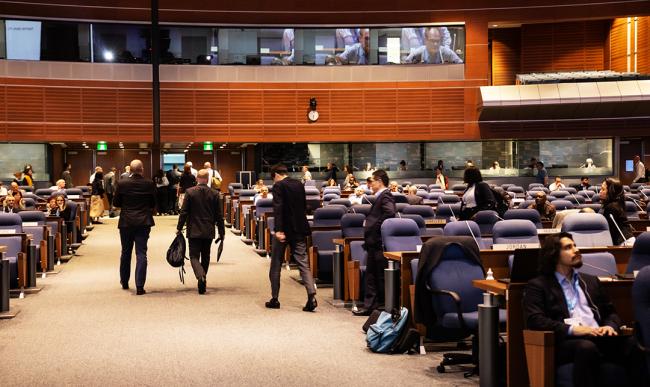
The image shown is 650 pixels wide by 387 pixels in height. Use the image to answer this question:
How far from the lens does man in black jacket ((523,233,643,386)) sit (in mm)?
5477

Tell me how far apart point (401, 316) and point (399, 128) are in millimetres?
23024

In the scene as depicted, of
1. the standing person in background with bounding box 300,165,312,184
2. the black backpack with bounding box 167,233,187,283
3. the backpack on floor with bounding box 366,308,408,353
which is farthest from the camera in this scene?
the standing person in background with bounding box 300,165,312,184

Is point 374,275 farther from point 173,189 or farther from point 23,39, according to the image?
point 23,39

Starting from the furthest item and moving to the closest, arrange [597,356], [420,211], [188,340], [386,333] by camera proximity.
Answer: [420,211] < [188,340] < [386,333] < [597,356]

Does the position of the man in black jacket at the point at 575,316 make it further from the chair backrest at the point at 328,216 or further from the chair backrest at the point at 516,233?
the chair backrest at the point at 328,216

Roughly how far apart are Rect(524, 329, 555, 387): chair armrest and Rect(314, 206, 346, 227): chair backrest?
8.46m

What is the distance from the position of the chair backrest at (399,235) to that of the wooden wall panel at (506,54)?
2555 cm

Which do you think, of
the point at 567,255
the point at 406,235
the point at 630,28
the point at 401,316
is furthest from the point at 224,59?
the point at 567,255

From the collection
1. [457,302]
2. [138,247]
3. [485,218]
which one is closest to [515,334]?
[457,302]

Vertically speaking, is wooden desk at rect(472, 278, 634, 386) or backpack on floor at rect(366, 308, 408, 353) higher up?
wooden desk at rect(472, 278, 634, 386)

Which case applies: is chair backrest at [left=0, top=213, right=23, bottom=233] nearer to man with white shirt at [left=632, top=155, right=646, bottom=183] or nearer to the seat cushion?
the seat cushion

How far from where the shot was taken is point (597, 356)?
18.0 ft

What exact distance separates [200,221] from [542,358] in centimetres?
716

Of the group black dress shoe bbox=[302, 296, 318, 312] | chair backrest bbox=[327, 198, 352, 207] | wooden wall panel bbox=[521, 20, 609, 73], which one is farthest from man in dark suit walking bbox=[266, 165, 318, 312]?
wooden wall panel bbox=[521, 20, 609, 73]
